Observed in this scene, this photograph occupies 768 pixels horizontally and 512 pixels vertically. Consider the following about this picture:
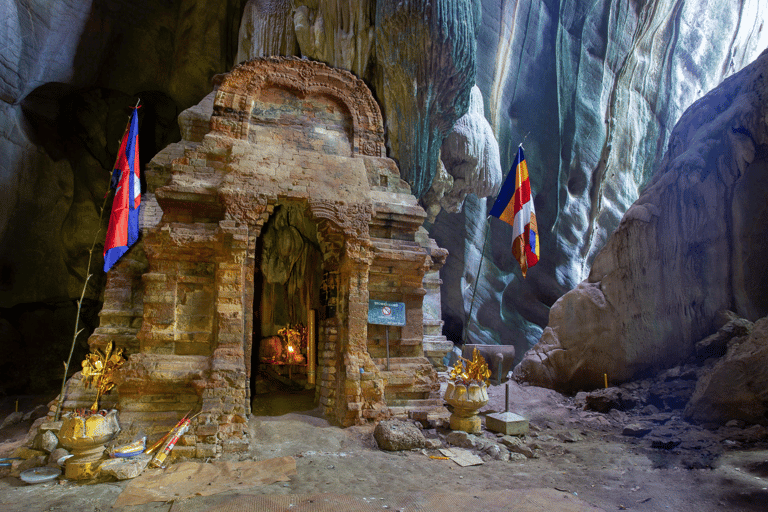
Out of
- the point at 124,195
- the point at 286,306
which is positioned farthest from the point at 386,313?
the point at 124,195

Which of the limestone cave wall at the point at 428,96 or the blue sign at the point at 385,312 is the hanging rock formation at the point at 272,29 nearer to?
the limestone cave wall at the point at 428,96

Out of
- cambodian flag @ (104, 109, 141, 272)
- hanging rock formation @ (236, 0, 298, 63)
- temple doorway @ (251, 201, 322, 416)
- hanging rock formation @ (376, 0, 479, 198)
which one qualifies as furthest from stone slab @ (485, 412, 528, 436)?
hanging rock formation @ (236, 0, 298, 63)

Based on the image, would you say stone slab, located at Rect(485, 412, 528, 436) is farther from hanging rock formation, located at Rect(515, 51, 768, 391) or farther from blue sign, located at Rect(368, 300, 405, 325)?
hanging rock formation, located at Rect(515, 51, 768, 391)

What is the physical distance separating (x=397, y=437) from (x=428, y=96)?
9894mm

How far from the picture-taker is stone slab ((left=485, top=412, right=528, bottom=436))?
7.58 metres

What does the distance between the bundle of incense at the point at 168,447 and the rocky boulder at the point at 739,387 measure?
8552 millimetres

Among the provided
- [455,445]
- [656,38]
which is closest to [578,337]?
[455,445]

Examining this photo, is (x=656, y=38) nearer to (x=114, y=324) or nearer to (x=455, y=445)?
(x=455, y=445)

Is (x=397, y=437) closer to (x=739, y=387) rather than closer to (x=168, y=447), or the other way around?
(x=168, y=447)

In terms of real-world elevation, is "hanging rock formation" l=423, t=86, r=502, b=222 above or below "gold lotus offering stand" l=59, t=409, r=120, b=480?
above

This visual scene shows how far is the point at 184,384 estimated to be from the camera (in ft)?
24.1

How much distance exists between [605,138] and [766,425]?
18.1 metres

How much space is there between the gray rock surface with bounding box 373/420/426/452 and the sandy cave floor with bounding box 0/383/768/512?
128 mm

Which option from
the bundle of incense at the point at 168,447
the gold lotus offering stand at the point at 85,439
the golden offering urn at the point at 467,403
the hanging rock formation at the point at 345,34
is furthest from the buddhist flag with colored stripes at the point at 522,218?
the gold lotus offering stand at the point at 85,439
